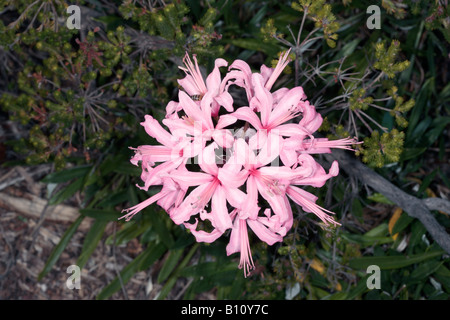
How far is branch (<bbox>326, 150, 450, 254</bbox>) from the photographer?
1.87 m

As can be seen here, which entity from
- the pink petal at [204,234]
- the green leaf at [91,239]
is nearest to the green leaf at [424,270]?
the pink petal at [204,234]

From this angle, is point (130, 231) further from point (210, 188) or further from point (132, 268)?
point (210, 188)

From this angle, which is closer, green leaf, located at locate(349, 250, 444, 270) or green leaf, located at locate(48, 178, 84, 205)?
green leaf, located at locate(349, 250, 444, 270)

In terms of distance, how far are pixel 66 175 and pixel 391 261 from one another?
1764 mm

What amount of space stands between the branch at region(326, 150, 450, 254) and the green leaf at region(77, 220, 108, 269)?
1.35m

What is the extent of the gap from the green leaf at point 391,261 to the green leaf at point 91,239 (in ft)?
4.58

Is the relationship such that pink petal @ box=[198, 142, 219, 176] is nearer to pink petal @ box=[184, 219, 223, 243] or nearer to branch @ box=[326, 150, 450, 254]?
pink petal @ box=[184, 219, 223, 243]

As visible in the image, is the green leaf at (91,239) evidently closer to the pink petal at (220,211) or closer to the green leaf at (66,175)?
the green leaf at (66,175)

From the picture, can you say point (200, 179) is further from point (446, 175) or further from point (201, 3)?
point (446, 175)

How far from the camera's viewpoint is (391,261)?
2.10m

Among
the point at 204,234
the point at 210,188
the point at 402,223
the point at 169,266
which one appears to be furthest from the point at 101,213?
the point at 402,223

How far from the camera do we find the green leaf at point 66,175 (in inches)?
89.4

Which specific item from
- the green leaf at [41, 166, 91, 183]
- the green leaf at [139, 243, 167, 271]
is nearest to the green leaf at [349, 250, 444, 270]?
the green leaf at [139, 243, 167, 271]
